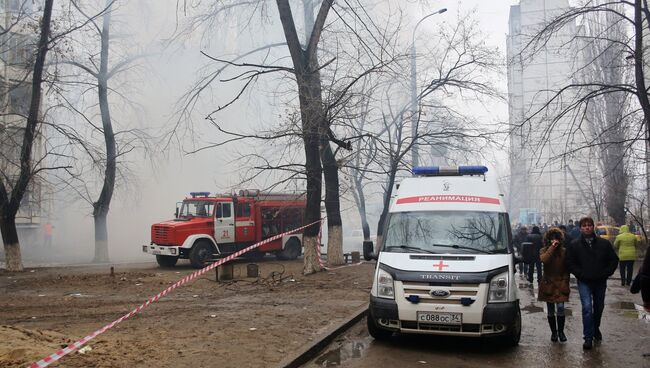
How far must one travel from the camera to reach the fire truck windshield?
1866 centimetres

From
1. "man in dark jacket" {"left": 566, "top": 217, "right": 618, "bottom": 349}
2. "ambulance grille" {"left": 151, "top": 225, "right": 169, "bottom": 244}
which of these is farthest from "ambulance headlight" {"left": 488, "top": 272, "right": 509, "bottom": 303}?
"ambulance grille" {"left": 151, "top": 225, "right": 169, "bottom": 244}

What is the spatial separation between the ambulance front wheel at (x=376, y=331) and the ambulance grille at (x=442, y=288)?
0.75 meters

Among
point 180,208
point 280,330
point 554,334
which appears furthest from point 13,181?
point 554,334

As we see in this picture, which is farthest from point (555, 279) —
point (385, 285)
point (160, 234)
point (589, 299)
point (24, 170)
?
point (24, 170)

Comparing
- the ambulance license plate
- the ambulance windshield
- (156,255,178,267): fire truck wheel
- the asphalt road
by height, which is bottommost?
the asphalt road

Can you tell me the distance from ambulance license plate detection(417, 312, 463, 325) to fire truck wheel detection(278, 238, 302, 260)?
566 inches

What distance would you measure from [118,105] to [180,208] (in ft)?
35.6

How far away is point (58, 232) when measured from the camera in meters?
42.4

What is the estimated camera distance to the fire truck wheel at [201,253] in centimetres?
1759

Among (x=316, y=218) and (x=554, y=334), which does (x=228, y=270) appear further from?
(x=554, y=334)

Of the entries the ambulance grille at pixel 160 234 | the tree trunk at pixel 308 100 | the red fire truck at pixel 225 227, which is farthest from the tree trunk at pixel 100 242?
the tree trunk at pixel 308 100

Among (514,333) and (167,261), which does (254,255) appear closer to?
(167,261)

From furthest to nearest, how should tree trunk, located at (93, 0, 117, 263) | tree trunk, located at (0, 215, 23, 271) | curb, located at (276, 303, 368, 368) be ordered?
tree trunk, located at (93, 0, 117, 263) < tree trunk, located at (0, 215, 23, 271) < curb, located at (276, 303, 368, 368)

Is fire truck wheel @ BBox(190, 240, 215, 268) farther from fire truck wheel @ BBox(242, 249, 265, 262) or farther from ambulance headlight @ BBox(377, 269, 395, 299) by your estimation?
ambulance headlight @ BBox(377, 269, 395, 299)
